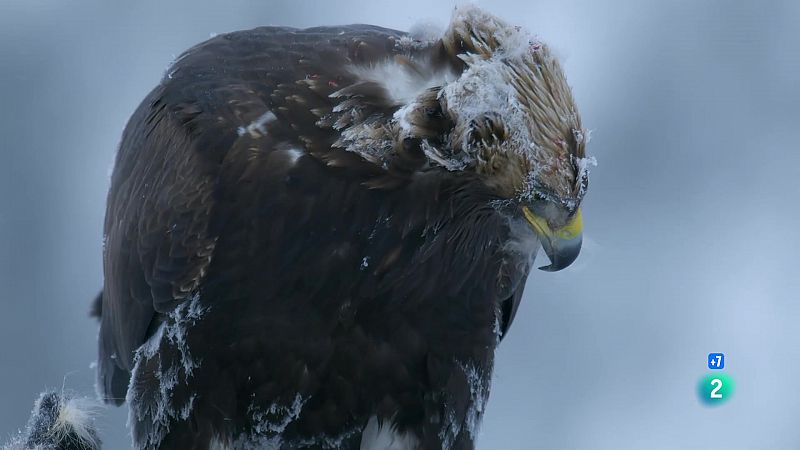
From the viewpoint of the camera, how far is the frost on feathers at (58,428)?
16.9 feet

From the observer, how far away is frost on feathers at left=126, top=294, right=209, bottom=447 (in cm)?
466

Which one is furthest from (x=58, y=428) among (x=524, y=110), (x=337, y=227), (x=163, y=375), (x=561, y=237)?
(x=524, y=110)

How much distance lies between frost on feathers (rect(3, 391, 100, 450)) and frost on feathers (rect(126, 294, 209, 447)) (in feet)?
1.09

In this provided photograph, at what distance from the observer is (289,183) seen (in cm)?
431

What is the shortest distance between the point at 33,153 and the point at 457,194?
13891 mm

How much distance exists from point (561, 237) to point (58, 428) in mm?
2689

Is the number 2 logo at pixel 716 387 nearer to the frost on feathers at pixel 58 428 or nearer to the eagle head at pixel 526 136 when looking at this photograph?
the frost on feathers at pixel 58 428

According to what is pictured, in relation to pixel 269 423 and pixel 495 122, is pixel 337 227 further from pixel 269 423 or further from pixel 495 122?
pixel 269 423

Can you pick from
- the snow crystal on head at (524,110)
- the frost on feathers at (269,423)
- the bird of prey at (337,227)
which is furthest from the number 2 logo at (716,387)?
the snow crystal on head at (524,110)

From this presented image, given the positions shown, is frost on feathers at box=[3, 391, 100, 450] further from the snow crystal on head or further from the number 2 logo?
the number 2 logo

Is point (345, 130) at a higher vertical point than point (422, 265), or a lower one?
higher

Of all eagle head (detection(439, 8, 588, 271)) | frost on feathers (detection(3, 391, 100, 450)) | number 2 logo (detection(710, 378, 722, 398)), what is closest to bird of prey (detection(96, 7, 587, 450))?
eagle head (detection(439, 8, 588, 271))

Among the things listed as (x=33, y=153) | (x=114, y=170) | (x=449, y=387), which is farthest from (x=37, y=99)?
(x=449, y=387)

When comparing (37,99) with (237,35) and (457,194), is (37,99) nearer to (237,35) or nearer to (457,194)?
(237,35)
